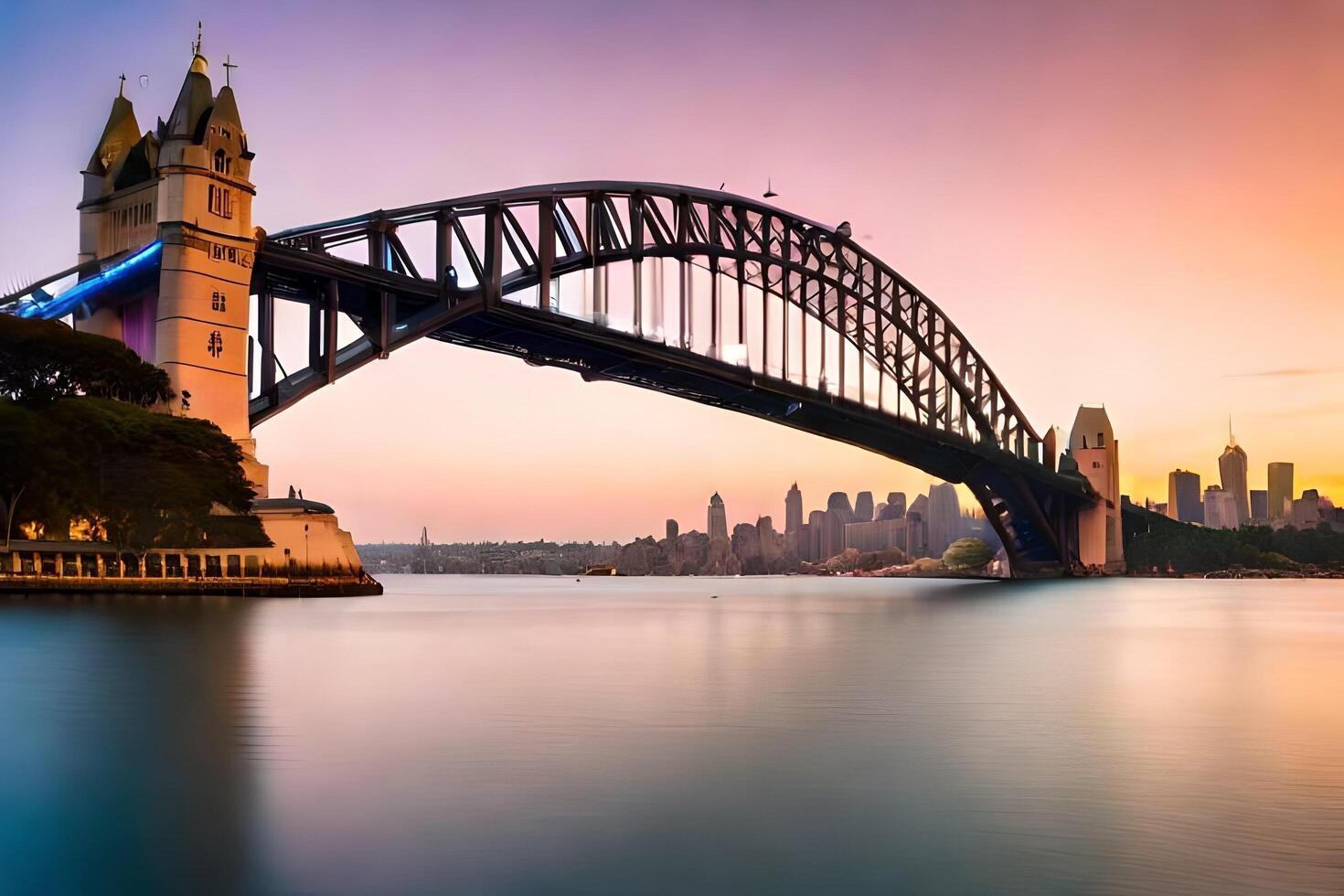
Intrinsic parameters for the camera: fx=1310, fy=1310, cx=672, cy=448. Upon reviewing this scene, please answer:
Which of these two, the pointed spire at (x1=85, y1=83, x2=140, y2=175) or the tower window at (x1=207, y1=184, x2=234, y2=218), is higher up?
the pointed spire at (x1=85, y1=83, x2=140, y2=175)

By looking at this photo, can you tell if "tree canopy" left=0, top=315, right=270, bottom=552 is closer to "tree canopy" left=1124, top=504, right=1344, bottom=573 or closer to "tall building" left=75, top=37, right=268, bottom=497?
"tall building" left=75, top=37, right=268, bottom=497

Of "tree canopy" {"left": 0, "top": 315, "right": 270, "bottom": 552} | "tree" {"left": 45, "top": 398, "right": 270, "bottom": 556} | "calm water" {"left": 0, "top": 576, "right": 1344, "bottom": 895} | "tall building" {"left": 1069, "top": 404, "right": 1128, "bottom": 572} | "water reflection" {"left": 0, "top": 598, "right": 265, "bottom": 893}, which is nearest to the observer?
"water reflection" {"left": 0, "top": 598, "right": 265, "bottom": 893}

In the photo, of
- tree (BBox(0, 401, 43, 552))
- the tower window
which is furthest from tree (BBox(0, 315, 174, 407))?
the tower window

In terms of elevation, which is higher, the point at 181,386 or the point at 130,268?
the point at 130,268

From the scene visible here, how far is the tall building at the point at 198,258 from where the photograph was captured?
4756 cm

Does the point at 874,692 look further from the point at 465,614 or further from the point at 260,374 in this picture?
the point at 465,614

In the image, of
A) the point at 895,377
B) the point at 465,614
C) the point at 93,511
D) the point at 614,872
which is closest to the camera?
the point at 614,872

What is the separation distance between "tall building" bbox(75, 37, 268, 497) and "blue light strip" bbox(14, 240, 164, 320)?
261 millimetres

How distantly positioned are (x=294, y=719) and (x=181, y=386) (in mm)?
32238

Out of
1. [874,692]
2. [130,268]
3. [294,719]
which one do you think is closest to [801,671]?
[874,692]

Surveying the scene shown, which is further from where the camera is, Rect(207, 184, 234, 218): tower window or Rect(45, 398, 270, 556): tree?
Rect(207, 184, 234, 218): tower window

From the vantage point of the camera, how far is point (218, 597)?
166ft

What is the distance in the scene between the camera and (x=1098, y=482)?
108562 mm

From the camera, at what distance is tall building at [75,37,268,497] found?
4756 cm
